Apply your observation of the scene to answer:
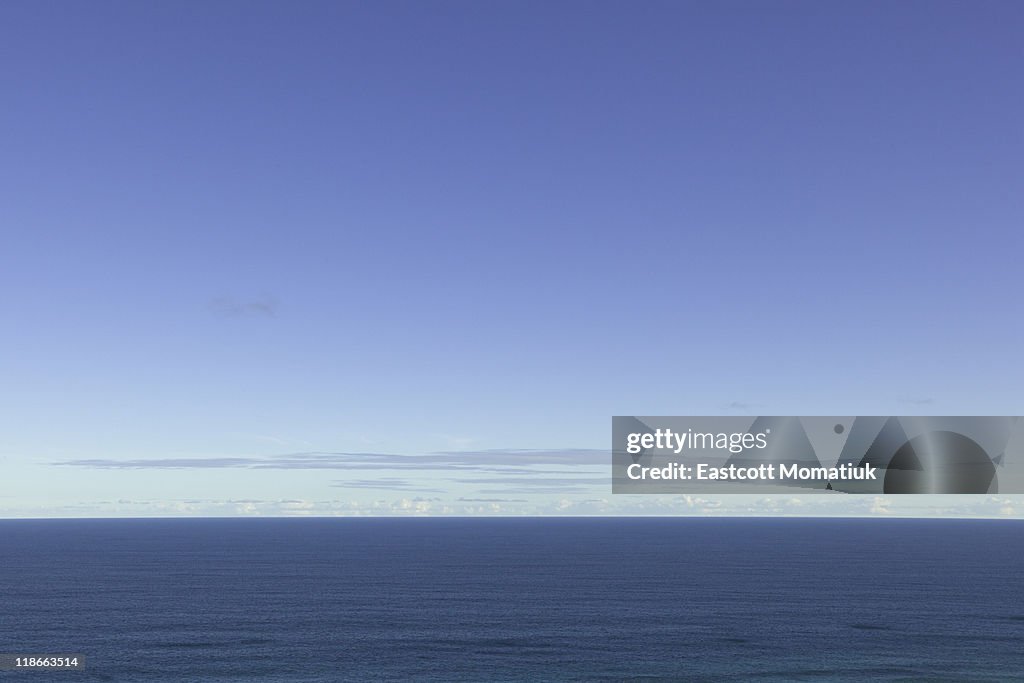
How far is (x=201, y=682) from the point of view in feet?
314

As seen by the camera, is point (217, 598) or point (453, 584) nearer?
point (217, 598)

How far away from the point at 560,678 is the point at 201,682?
1645 inches

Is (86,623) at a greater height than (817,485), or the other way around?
→ (817,485)

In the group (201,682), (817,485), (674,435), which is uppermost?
(674,435)

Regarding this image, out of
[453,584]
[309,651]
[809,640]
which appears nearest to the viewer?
[309,651]

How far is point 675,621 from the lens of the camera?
13575 cm

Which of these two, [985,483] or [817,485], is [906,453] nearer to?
[985,483]

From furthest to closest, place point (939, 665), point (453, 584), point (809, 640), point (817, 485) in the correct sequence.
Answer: point (453, 584) → point (809, 640) → point (939, 665) → point (817, 485)

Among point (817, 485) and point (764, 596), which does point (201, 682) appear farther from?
point (764, 596)

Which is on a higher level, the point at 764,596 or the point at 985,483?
the point at 985,483

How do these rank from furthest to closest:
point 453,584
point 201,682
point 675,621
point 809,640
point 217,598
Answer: point 453,584, point 217,598, point 675,621, point 809,640, point 201,682

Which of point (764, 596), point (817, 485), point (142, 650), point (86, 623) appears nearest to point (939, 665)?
point (817, 485)

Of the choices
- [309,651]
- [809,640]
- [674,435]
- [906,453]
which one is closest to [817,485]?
[674,435]

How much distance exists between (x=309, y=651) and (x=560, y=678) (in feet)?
119
